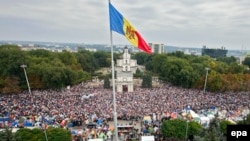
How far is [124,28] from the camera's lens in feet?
40.7

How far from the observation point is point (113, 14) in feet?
39.7

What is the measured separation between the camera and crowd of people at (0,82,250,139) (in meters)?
31.7

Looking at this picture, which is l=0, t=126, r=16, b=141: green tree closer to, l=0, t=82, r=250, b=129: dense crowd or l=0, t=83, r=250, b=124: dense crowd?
l=0, t=82, r=250, b=129: dense crowd

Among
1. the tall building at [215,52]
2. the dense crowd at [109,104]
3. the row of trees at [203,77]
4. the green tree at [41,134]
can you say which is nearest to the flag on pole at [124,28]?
the green tree at [41,134]

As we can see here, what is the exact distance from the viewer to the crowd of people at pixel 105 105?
31.7 metres

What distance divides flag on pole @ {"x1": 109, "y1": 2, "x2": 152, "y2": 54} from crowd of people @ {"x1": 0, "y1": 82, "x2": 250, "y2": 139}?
59.3 ft

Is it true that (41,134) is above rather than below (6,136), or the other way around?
below

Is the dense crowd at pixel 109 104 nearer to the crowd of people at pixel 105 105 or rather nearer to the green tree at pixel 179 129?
the crowd of people at pixel 105 105

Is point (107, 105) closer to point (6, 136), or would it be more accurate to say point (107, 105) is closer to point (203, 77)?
point (6, 136)

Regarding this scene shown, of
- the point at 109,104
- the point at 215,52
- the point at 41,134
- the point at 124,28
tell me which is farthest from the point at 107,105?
the point at 215,52

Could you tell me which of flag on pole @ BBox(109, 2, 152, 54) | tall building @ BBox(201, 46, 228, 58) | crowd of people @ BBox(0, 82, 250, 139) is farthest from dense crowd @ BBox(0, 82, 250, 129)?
tall building @ BBox(201, 46, 228, 58)

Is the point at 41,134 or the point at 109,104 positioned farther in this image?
the point at 109,104

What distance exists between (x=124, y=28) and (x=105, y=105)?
24.6m

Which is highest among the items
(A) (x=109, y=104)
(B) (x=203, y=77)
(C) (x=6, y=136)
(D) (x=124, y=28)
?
(D) (x=124, y=28)
